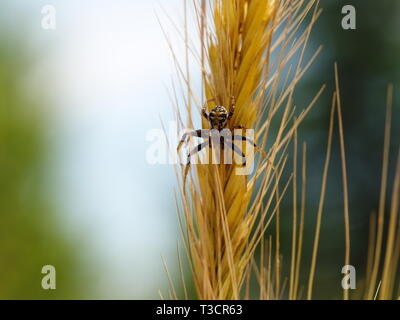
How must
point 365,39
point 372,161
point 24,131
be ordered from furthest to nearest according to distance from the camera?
1. point 24,131
2. point 365,39
3. point 372,161

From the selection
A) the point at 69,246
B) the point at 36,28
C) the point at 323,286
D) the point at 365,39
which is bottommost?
the point at 323,286

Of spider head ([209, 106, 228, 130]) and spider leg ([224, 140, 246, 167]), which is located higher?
spider head ([209, 106, 228, 130])

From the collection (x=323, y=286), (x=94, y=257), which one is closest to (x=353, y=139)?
(x=323, y=286)

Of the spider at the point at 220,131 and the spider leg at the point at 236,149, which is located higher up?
the spider at the point at 220,131

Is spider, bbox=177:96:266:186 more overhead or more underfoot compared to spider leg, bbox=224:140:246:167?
more overhead

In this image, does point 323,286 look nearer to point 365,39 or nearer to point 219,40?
point 365,39

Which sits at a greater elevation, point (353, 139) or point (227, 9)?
point (227, 9)

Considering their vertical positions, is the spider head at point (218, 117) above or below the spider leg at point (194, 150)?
above
